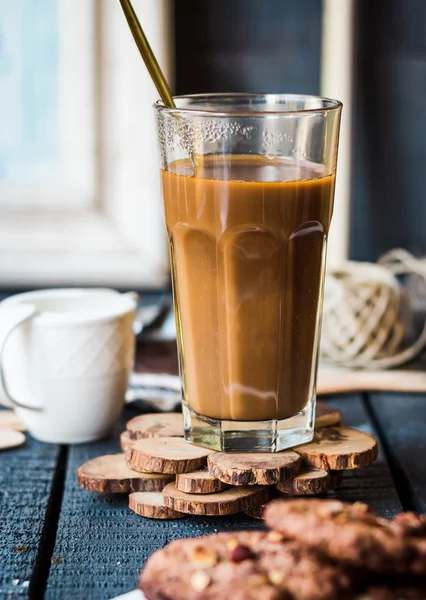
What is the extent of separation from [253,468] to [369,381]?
47 centimetres

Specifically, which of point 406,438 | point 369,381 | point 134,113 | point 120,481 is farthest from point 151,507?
point 134,113

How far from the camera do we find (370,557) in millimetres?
638

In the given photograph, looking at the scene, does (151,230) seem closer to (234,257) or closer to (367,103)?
(367,103)

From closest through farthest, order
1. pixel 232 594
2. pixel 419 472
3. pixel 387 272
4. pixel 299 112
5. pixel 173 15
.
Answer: pixel 232 594 → pixel 299 112 → pixel 419 472 → pixel 387 272 → pixel 173 15

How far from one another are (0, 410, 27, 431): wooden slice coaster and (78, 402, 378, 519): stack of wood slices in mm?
207

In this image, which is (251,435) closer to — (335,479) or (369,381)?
(335,479)

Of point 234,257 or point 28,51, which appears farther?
point 28,51

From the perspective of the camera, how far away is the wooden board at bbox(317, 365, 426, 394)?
4.17ft

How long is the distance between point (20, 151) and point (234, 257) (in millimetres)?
980

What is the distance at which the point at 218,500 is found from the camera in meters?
0.85

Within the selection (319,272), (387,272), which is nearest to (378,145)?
(387,272)

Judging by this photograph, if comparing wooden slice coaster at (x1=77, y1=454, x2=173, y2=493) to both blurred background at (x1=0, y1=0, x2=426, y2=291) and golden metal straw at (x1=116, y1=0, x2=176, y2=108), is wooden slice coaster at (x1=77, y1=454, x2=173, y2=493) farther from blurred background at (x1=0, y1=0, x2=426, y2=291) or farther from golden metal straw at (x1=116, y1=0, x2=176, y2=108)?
Result: blurred background at (x1=0, y1=0, x2=426, y2=291)

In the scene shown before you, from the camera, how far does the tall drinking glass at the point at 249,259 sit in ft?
2.83

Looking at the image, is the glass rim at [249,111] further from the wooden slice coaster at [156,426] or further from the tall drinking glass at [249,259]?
the wooden slice coaster at [156,426]
